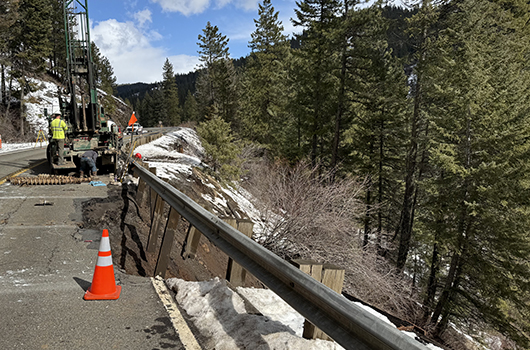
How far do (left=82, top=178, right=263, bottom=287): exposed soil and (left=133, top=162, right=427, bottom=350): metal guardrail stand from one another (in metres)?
2.41

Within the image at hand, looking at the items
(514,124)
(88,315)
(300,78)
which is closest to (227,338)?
(88,315)

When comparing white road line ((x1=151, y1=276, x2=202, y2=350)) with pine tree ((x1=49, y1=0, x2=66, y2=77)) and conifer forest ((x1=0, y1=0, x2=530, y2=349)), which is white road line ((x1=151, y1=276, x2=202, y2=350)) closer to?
conifer forest ((x1=0, y1=0, x2=530, y2=349))

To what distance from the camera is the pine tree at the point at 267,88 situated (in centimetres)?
4156

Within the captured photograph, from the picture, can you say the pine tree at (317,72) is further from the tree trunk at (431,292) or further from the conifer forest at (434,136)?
the tree trunk at (431,292)

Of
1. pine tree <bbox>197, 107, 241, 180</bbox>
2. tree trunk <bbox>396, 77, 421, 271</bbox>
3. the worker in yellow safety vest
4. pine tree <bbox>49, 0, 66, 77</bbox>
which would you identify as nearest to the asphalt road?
the worker in yellow safety vest

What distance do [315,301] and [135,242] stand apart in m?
4.83

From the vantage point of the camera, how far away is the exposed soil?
567 cm

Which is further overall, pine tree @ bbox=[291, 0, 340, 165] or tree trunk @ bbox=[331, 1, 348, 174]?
pine tree @ bbox=[291, 0, 340, 165]

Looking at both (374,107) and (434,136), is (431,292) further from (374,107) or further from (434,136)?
(374,107)

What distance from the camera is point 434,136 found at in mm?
17141

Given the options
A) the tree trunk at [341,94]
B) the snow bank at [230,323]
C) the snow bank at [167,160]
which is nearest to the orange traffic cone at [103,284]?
the snow bank at [230,323]

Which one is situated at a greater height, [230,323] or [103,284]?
[103,284]

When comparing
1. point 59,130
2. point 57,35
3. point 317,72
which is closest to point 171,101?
point 57,35

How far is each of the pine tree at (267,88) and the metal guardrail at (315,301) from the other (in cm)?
3553
